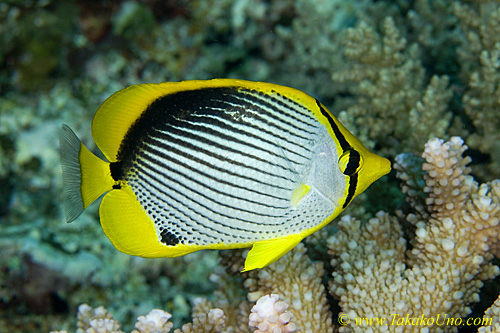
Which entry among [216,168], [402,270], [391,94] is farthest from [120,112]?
[391,94]

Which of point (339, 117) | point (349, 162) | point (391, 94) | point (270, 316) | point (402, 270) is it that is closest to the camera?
point (349, 162)

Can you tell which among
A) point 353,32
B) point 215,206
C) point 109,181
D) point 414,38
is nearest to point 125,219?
point 109,181

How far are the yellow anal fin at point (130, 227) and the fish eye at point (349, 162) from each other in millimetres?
636

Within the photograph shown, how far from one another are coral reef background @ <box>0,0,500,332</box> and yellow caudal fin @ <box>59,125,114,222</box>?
0.72m

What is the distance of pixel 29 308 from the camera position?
2.88 m

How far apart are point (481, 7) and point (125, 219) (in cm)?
314

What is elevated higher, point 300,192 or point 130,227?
point 300,192

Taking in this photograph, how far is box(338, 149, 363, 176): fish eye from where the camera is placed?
1.45m

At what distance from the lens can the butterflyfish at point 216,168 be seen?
1.46 m

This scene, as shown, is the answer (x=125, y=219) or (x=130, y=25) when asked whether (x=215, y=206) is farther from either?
(x=130, y=25)

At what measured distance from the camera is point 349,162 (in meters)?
1.46

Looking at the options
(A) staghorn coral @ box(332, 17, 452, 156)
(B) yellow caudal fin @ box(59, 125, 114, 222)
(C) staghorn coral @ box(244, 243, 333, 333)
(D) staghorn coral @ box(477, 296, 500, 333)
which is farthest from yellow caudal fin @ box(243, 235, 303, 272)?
(A) staghorn coral @ box(332, 17, 452, 156)

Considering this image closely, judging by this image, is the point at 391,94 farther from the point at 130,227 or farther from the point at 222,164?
the point at 130,227

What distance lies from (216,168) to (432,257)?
1147 mm
